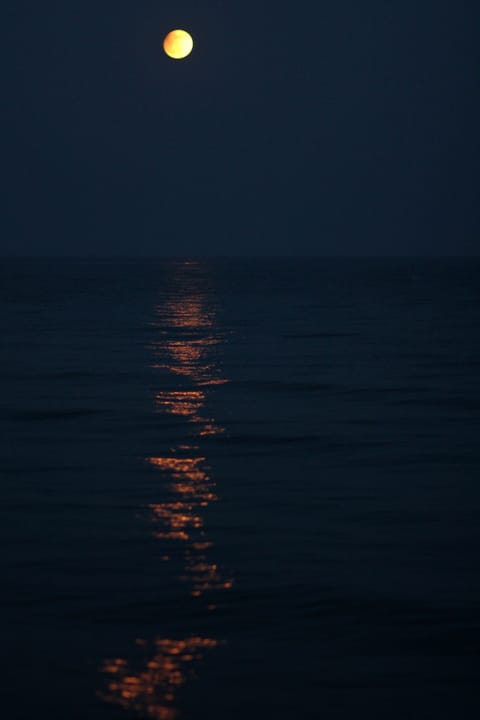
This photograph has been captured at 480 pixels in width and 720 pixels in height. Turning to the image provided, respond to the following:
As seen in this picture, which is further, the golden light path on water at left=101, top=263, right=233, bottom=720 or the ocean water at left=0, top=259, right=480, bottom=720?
the ocean water at left=0, top=259, right=480, bottom=720

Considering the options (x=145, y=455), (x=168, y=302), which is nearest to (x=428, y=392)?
(x=145, y=455)

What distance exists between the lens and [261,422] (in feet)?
72.2

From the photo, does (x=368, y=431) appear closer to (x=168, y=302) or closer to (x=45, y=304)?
(x=45, y=304)

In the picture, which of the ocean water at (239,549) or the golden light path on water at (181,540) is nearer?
the golden light path on water at (181,540)

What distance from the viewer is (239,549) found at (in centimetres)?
1257

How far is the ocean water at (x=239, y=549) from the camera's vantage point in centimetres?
899

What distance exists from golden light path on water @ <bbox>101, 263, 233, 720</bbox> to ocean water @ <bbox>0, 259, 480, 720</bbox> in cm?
3

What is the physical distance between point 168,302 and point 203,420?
62.0 m

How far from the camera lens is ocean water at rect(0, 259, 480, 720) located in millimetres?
8992

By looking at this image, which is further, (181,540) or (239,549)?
(181,540)

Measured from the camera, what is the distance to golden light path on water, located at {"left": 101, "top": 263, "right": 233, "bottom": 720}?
8789 mm

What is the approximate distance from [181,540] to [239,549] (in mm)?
755

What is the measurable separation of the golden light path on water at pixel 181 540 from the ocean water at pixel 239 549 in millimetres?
27

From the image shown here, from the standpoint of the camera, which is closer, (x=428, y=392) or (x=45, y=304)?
(x=428, y=392)
